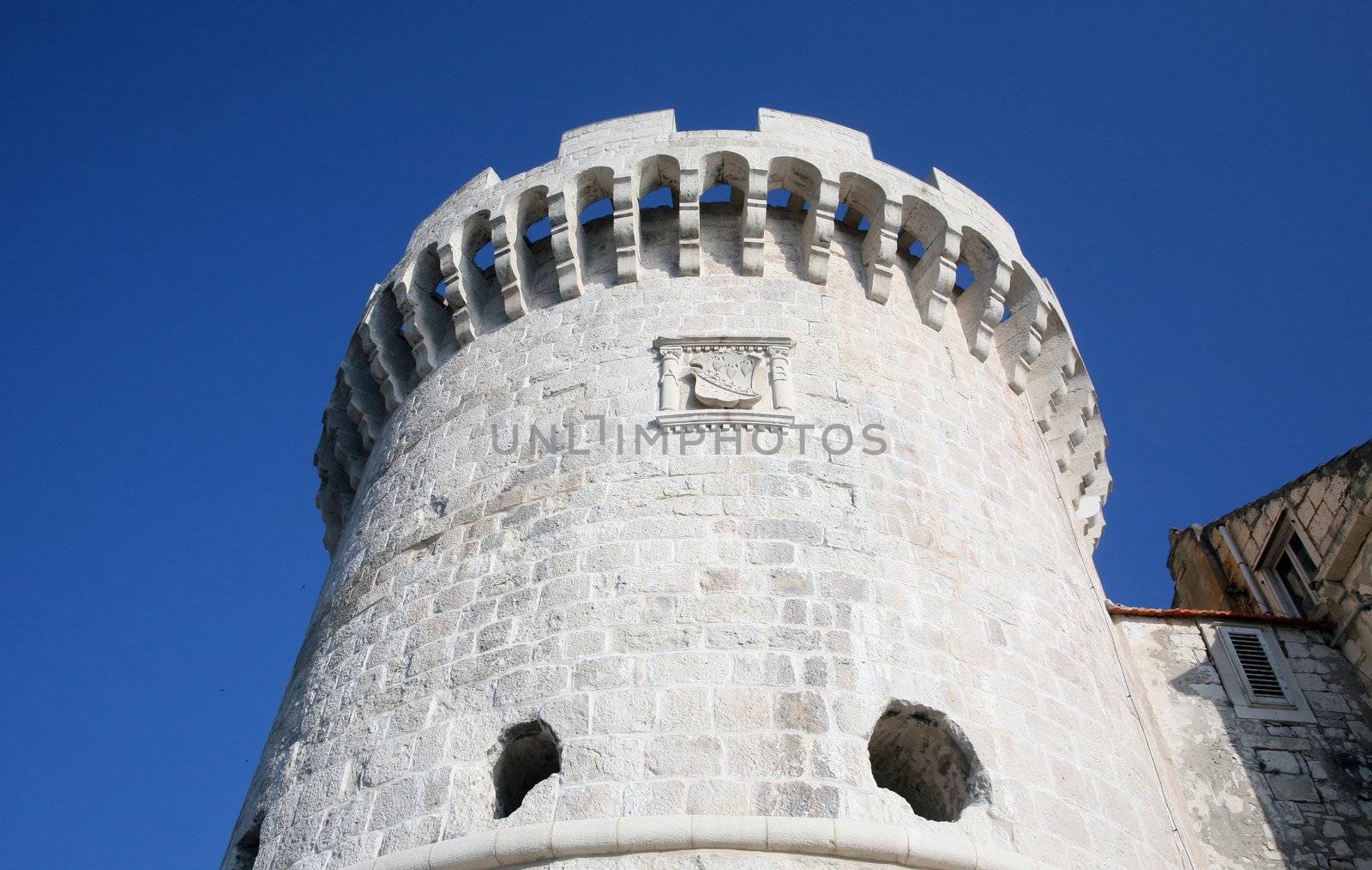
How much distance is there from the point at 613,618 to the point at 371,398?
4.30 metres

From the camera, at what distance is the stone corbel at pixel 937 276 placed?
25.4ft

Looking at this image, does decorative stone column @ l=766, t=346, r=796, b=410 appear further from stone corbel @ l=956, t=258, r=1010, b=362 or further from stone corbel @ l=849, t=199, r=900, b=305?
stone corbel @ l=956, t=258, r=1010, b=362

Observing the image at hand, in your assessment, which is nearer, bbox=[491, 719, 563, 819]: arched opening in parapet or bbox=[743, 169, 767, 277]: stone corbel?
bbox=[491, 719, 563, 819]: arched opening in parapet

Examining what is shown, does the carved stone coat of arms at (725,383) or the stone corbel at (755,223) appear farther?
the stone corbel at (755,223)

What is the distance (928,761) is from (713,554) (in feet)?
4.43

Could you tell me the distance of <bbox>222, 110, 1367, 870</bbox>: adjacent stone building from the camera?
187 inches

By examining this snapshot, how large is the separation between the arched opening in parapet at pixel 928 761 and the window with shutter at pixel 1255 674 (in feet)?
12.1

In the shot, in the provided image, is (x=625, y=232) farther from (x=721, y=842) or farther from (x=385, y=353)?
(x=721, y=842)

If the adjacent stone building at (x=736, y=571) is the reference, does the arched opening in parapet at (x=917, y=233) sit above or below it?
above

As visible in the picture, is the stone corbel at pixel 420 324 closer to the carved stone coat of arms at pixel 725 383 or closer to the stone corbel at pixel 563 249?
the stone corbel at pixel 563 249

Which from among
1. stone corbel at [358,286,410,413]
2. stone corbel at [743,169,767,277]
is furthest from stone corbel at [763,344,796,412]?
stone corbel at [358,286,410,413]

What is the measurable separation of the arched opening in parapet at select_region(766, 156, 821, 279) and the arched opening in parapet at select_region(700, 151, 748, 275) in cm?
21

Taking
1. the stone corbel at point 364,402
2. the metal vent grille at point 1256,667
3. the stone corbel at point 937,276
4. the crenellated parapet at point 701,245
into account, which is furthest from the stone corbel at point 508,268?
the metal vent grille at point 1256,667

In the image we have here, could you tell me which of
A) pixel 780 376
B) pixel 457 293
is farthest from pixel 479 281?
pixel 780 376
